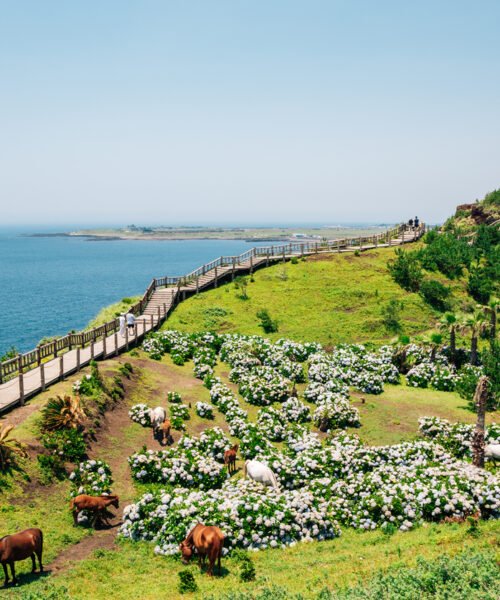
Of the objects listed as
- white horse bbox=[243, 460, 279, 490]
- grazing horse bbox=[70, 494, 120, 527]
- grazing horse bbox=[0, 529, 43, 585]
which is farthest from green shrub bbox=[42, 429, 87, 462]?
white horse bbox=[243, 460, 279, 490]

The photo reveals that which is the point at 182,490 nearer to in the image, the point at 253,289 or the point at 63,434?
the point at 63,434

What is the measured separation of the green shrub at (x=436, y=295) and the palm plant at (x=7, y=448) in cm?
4438

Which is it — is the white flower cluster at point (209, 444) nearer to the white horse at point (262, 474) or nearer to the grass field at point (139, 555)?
the grass field at point (139, 555)

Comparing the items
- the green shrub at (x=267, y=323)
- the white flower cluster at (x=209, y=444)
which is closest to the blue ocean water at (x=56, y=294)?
the green shrub at (x=267, y=323)

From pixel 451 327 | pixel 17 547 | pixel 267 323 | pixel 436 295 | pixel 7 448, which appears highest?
pixel 436 295

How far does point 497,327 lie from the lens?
50.3 meters

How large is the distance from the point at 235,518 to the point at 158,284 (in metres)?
42.9

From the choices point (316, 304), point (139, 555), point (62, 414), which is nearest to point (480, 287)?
point (316, 304)

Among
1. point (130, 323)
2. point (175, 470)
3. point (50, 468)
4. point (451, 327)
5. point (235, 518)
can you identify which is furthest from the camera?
point (130, 323)

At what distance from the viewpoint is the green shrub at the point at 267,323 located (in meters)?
51.5

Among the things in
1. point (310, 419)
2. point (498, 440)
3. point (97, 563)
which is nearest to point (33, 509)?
point (97, 563)

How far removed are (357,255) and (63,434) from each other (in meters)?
50.7

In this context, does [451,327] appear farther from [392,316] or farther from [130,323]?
[130,323]

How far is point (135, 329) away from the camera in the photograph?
144 ft
